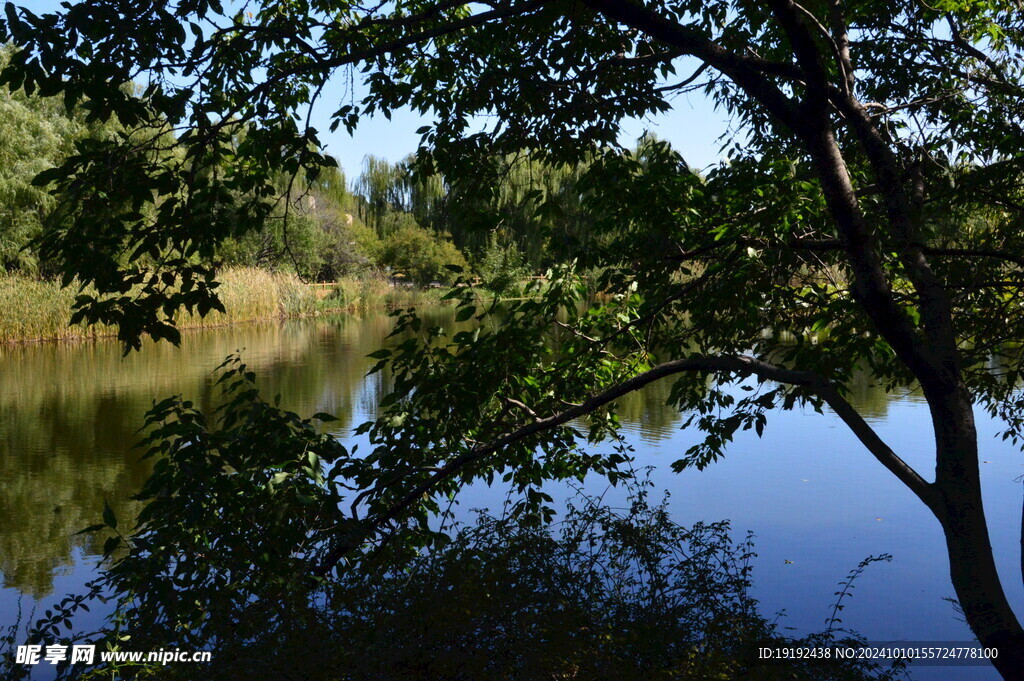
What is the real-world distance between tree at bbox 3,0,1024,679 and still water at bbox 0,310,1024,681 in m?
1.59

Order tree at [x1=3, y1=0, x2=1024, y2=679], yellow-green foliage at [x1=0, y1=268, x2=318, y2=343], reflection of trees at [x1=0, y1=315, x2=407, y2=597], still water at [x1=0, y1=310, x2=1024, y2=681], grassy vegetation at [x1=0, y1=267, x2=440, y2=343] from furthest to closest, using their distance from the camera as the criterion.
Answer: grassy vegetation at [x1=0, y1=267, x2=440, y2=343]
yellow-green foliage at [x1=0, y1=268, x2=318, y2=343]
reflection of trees at [x1=0, y1=315, x2=407, y2=597]
still water at [x1=0, y1=310, x2=1024, y2=681]
tree at [x1=3, y1=0, x2=1024, y2=679]

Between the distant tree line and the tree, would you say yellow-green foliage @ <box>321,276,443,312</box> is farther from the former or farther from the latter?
the tree

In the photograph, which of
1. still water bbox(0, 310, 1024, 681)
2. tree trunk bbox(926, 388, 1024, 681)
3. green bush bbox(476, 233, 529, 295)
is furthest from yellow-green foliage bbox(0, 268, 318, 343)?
tree trunk bbox(926, 388, 1024, 681)

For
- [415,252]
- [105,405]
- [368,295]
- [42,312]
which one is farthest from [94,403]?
[415,252]

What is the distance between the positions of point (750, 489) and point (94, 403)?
32.6 ft

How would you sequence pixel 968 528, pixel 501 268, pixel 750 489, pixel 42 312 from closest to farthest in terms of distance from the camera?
1. pixel 968 528
2. pixel 501 268
3. pixel 750 489
4. pixel 42 312

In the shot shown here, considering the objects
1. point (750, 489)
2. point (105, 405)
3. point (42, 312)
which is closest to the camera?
point (750, 489)

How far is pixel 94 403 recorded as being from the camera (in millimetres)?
13930

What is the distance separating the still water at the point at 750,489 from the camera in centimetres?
635

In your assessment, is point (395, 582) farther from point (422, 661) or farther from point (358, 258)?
point (358, 258)

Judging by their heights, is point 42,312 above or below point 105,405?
above

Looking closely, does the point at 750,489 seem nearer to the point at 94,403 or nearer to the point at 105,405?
the point at 105,405

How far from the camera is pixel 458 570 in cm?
402

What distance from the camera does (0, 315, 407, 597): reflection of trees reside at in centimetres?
811
